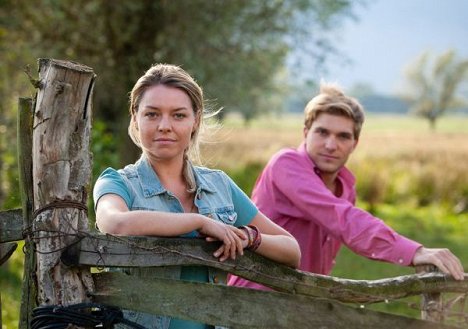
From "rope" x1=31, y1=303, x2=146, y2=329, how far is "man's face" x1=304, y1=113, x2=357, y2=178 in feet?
6.63

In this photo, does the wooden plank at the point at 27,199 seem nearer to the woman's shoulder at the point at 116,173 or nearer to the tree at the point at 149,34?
the woman's shoulder at the point at 116,173

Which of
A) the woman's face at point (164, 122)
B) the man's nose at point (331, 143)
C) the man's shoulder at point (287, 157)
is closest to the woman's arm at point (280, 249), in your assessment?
the woman's face at point (164, 122)

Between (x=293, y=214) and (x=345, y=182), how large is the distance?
0.55 metres

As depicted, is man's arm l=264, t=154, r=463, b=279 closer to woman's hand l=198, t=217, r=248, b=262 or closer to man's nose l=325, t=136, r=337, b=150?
man's nose l=325, t=136, r=337, b=150

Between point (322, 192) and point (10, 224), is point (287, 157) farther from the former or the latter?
point (10, 224)

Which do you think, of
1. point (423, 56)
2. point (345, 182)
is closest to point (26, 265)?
point (345, 182)

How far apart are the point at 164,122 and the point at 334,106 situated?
1.75m

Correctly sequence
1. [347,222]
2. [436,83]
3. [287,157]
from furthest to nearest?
1. [436,83]
2. [287,157]
3. [347,222]

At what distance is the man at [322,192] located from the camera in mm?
4199

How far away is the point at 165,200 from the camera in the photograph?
3.21 m

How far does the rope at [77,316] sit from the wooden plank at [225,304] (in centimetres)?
4

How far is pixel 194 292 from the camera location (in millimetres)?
2895

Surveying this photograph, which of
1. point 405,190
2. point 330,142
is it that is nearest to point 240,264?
point 330,142

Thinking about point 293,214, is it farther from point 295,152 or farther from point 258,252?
point 258,252
